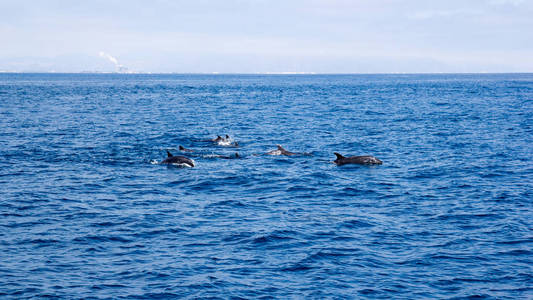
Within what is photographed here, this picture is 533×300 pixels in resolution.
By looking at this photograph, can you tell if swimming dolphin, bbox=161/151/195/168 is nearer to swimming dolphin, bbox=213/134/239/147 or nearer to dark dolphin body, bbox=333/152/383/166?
dark dolphin body, bbox=333/152/383/166

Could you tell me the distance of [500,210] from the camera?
20.7 meters

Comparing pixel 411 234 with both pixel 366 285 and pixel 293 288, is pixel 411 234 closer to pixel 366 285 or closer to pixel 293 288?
pixel 366 285

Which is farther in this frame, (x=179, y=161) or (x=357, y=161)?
(x=357, y=161)

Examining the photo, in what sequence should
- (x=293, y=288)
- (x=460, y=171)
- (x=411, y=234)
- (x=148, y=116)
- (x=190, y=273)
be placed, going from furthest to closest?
(x=148, y=116), (x=460, y=171), (x=411, y=234), (x=190, y=273), (x=293, y=288)

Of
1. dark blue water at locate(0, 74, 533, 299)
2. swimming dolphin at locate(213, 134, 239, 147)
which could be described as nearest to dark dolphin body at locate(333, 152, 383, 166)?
dark blue water at locate(0, 74, 533, 299)

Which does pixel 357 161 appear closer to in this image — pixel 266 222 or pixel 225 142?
pixel 225 142

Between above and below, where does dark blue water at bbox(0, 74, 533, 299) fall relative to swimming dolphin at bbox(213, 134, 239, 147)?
below

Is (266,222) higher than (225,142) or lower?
lower

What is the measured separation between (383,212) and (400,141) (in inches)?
879

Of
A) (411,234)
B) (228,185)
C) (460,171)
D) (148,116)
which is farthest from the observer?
(148,116)

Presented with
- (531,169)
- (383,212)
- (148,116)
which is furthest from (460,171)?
(148,116)

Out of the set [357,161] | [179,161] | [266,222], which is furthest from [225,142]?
[266,222]

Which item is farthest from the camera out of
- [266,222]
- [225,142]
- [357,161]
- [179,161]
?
[225,142]

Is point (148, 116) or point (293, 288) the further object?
point (148, 116)
